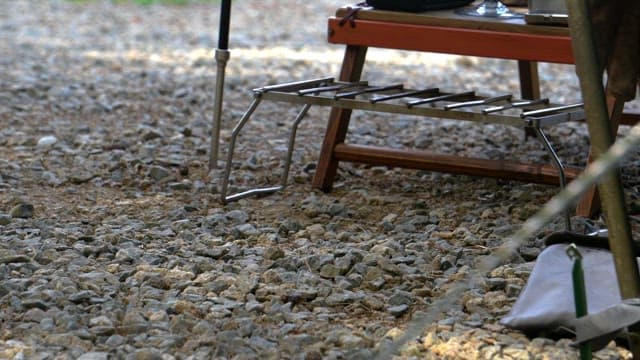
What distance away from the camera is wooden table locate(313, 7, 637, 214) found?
366cm

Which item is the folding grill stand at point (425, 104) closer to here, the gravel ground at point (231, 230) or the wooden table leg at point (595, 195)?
the wooden table leg at point (595, 195)

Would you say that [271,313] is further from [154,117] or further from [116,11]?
[116,11]

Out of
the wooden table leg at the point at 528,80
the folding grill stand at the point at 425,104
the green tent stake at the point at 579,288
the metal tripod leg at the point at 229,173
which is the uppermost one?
the green tent stake at the point at 579,288

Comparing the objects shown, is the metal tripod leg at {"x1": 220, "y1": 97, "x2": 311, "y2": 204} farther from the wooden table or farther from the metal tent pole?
the metal tent pole

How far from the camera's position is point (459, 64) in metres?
7.44

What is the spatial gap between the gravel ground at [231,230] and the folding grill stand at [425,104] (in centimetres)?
31

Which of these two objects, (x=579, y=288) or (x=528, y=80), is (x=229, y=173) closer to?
(x=528, y=80)

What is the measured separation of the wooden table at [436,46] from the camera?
3.66 metres

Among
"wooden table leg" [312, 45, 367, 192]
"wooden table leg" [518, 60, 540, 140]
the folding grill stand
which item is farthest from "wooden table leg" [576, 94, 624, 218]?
"wooden table leg" [518, 60, 540, 140]

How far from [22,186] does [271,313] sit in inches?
66.2

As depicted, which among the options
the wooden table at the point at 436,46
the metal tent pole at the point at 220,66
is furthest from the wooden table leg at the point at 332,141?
the metal tent pole at the point at 220,66

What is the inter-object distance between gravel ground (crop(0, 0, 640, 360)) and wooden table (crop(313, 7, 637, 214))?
0.39 feet

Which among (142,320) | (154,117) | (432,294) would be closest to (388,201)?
(432,294)

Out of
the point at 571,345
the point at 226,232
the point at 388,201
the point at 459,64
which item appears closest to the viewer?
the point at 571,345
